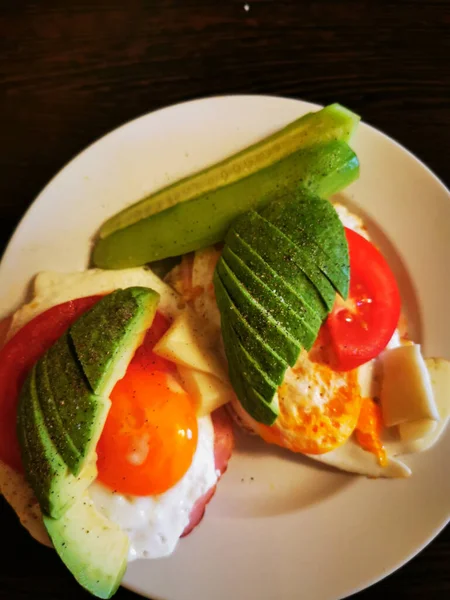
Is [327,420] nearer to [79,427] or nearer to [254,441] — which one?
[254,441]

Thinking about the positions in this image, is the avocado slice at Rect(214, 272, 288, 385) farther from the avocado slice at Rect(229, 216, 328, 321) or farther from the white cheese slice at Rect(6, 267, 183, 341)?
the white cheese slice at Rect(6, 267, 183, 341)

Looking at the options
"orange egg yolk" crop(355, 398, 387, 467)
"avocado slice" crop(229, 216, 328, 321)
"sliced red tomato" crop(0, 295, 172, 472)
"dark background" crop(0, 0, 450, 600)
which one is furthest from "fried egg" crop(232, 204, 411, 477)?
"dark background" crop(0, 0, 450, 600)

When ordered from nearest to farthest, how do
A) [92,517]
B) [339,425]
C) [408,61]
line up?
[92,517] < [339,425] < [408,61]

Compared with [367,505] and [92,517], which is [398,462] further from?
[92,517]

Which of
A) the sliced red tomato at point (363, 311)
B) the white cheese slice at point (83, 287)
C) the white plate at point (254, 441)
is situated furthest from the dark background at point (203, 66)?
the sliced red tomato at point (363, 311)

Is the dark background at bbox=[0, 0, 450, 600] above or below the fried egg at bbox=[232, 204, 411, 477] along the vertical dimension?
above

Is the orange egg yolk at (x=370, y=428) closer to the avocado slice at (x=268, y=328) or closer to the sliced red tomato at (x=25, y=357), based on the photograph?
the avocado slice at (x=268, y=328)

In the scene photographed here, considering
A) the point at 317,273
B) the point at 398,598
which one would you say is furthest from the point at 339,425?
the point at 398,598

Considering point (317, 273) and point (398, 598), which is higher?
point (317, 273)
